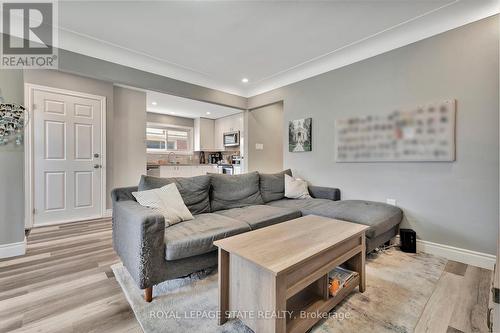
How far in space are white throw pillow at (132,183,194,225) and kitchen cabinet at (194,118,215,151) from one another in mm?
5003

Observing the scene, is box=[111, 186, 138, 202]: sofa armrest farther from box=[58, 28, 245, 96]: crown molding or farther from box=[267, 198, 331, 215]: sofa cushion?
box=[58, 28, 245, 96]: crown molding

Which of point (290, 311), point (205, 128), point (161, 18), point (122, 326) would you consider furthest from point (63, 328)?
point (205, 128)

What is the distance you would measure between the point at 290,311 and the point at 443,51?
2.95 m

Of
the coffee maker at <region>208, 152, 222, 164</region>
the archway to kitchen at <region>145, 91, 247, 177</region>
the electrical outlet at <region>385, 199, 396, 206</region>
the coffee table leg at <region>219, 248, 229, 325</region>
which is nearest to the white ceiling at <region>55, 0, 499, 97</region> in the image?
the electrical outlet at <region>385, 199, 396, 206</region>

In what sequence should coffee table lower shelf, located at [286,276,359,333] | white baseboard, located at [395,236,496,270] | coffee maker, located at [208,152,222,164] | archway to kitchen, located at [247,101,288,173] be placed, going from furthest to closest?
coffee maker, located at [208,152,222,164], archway to kitchen, located at [247,101,288,173], white baseboard, located at [395,236,496,270], coffee table lower shelf, located at [286,276,359,333]

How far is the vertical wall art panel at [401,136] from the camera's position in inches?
92.2

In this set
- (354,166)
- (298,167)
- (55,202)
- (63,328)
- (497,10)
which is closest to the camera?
(63,328)

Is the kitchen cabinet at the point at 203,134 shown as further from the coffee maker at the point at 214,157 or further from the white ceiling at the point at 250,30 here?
the white ceiling at the point at 250,30

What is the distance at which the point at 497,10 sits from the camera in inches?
81.5

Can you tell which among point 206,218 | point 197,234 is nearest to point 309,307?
point 197,234

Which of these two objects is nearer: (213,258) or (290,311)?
(290,311)

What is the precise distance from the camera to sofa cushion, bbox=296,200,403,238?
2.13m

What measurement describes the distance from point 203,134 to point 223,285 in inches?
242

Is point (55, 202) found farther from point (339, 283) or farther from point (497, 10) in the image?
point (497, 10)
